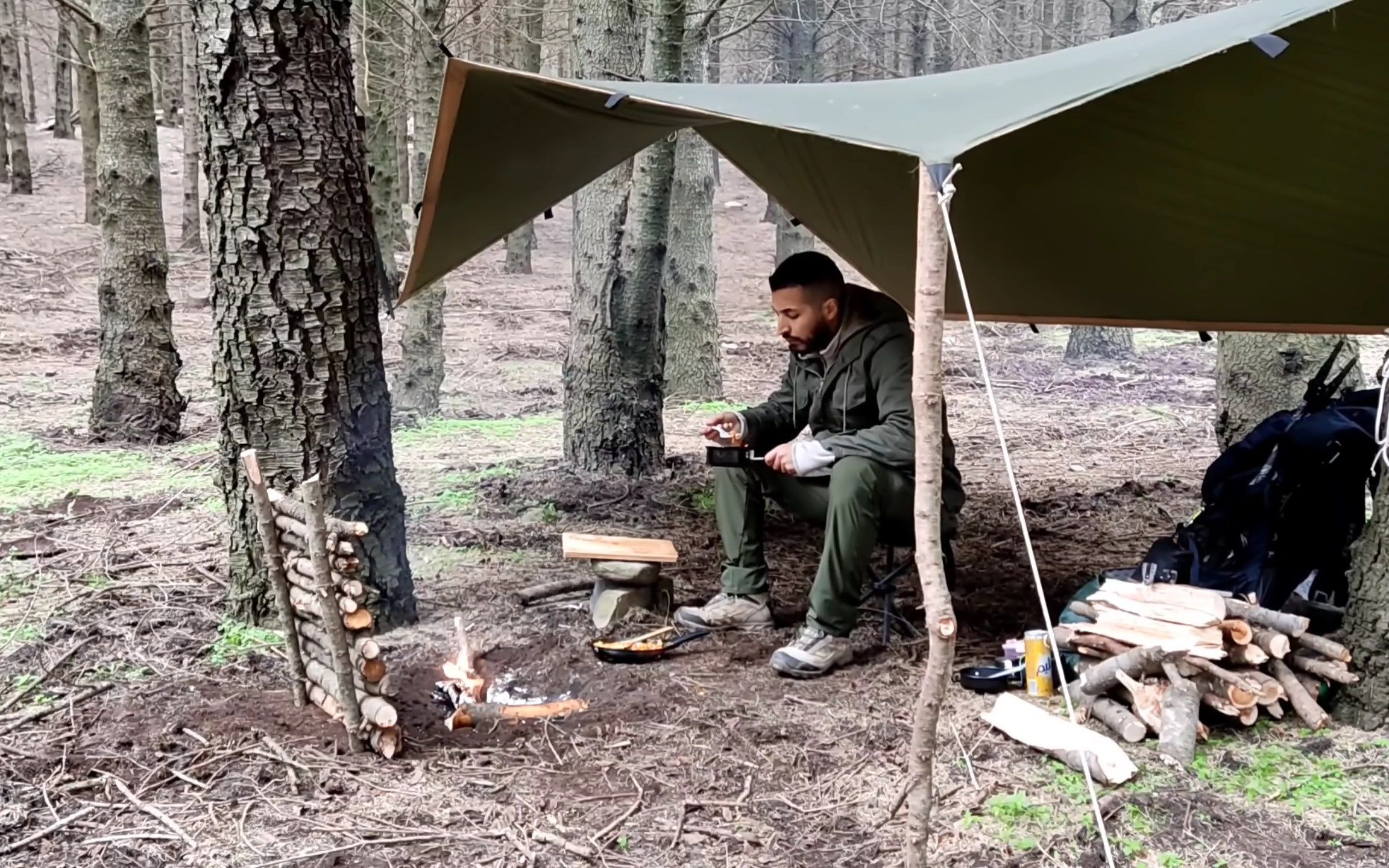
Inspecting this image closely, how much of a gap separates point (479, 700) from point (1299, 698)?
2.16m

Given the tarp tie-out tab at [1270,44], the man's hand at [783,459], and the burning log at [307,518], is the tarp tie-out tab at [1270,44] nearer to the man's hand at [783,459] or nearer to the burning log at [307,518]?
the man's hand at [783,459]

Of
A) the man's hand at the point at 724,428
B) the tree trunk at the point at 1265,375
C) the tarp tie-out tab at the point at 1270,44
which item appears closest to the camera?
the tarp tie-out tab at the point at 1270,44

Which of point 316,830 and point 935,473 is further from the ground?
point 935,473

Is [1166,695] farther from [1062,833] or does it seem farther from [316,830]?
[316,830]

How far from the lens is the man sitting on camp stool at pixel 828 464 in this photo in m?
3.25

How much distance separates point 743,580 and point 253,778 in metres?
1.64

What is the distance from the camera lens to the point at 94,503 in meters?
4.89

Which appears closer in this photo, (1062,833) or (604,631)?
(1062,833)

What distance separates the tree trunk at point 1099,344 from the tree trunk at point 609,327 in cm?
589

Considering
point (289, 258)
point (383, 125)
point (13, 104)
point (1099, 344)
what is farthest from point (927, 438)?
point (13, 104)

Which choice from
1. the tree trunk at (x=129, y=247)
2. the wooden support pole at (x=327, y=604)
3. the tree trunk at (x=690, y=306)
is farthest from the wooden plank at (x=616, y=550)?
the tree trunk at (x=690, y=306)

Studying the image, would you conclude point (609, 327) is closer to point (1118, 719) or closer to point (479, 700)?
point (479, 700)

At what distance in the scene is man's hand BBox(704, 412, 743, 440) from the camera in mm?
3775

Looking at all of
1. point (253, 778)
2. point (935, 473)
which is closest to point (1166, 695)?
point (935, 473)
